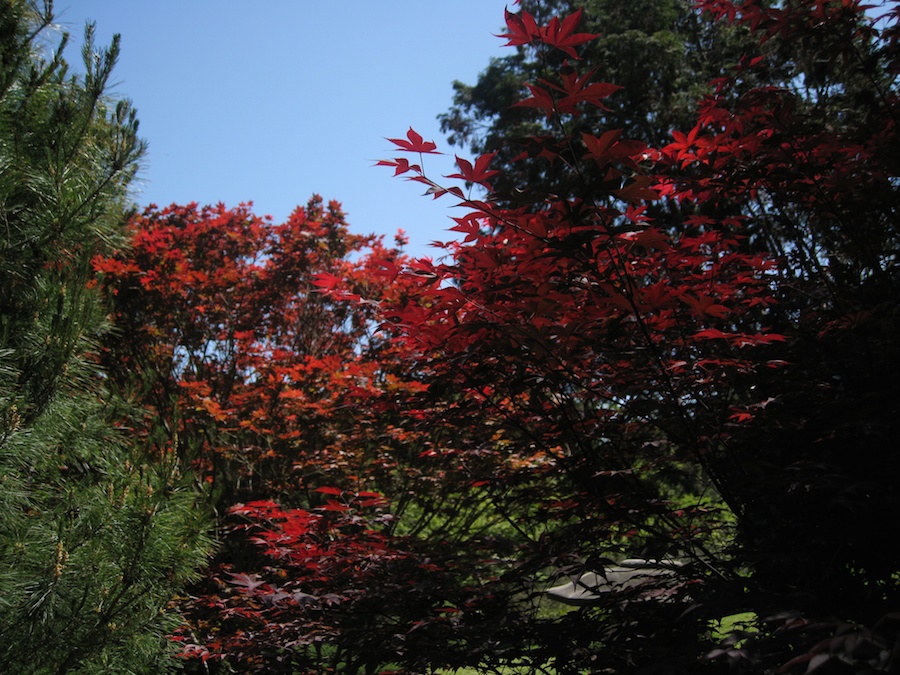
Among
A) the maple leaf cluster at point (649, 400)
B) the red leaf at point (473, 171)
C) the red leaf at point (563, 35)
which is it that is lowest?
the maple leaf cluster at point (649, 400)

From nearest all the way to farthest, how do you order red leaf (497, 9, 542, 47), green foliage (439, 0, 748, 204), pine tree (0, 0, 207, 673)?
red leaf (497, 9, 542, 47), pine tree (0, 0, 207, 673), green foliage (439, 0, 748, 204)

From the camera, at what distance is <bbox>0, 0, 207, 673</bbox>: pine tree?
2916 millimetres

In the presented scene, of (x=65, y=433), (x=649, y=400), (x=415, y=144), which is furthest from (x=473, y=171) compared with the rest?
(x=65, y=433)

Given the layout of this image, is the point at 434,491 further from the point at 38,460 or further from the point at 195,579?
the point at 38,460

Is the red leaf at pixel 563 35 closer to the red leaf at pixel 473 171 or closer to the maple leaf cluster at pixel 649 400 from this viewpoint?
the maple leaf cluster at pixel 649 400

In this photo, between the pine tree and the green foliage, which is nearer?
the pine tree

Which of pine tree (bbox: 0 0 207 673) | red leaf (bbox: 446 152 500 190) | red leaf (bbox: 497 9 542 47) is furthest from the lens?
pine tree (bbox: 0 0 207 673)

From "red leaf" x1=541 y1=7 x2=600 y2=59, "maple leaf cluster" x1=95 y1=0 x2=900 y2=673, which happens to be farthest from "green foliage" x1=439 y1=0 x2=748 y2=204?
"red leaf" x1=541 y1=7 x2=600 y2=59

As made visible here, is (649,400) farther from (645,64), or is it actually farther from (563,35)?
(645,64)

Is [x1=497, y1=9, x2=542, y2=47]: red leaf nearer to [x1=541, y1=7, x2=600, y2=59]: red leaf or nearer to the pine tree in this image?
[x1=541, y1=7, x2=600, y2=59]: red leaf

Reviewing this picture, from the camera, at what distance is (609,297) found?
1.92 m

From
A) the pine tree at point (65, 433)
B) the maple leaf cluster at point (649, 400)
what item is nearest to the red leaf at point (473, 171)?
the maple leaf cluster at point (649, 400)

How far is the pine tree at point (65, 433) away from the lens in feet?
9.57

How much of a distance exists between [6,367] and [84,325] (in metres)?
0.40
